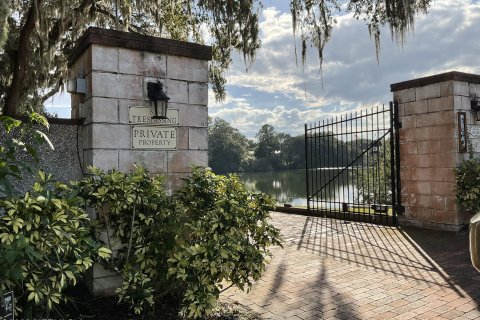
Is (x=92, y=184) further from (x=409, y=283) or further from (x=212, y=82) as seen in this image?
(x=212, y=82)

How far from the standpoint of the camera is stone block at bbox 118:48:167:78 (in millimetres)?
3549

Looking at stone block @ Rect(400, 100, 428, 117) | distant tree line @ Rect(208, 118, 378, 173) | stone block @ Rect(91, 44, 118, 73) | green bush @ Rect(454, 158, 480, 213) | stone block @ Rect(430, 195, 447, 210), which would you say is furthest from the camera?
distant tree line @ Rect(208, 118, 378, 173)

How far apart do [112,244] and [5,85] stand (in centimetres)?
838

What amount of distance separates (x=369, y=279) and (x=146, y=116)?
288 cm

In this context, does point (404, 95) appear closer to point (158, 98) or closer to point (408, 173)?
point (408, 173)

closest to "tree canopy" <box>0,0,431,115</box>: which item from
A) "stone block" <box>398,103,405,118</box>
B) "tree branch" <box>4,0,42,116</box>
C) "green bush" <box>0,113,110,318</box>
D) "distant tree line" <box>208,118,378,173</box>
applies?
"tree branch" <box>4,0,42,116</box>

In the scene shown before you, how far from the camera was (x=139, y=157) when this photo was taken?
3637 mm

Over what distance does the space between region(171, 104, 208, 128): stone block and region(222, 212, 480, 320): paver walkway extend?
1761 millimetres

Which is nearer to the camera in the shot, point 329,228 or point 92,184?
point 92,184

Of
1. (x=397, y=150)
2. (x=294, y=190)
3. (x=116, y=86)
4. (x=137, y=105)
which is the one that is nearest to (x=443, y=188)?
(x=397, y=150)

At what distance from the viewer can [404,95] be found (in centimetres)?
684

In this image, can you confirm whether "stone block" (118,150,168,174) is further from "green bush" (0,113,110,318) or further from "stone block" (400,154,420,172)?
"stone block" (400,154,420,172)

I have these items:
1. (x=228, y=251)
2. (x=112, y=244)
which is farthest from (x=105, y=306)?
(x=228, y=251)

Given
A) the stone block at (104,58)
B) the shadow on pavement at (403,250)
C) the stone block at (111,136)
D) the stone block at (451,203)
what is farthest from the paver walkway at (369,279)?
the stone block at (104,58)
